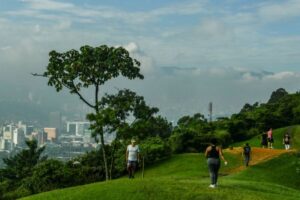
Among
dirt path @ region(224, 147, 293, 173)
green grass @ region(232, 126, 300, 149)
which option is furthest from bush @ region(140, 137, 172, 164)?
green grass @ region(232, 126, 300, 149)

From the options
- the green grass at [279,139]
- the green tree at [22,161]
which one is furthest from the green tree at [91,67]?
the green tree at [22,161]

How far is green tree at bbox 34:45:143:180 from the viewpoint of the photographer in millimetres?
43094

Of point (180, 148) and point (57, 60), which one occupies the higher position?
point (57, 60)

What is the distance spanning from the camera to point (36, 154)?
304 ft

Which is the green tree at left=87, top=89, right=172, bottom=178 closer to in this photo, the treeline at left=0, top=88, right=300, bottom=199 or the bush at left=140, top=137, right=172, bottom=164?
the treeline at left=0, top=88, right=300, bottom=199

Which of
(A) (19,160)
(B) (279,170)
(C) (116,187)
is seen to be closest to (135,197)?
(C) (116,187)

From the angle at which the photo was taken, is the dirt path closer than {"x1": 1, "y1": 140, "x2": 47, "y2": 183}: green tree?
Yes

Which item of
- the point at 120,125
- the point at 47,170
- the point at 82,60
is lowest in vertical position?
the point at 47,170

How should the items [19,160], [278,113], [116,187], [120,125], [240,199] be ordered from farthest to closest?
[19,160] → [278,113] → [120,125] → [116,187] → [240,199]

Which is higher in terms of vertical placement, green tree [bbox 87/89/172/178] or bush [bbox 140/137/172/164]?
green tree [bbox 87/89/172/178]

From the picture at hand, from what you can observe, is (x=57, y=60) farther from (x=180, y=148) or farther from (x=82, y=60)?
(x=180, y=148)

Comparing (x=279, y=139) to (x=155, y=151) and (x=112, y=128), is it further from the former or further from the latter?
(x=112, y=128)

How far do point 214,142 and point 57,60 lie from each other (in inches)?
903

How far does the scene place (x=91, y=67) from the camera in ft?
144
